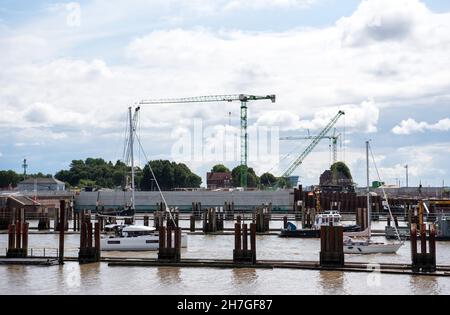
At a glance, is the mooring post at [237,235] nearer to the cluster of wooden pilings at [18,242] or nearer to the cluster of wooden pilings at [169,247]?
the cluster of wooden pilings at [169,247]

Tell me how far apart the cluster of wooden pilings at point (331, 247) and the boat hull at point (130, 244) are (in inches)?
814

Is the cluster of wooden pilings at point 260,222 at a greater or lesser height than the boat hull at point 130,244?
greater

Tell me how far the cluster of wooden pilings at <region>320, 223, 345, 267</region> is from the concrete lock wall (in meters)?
109

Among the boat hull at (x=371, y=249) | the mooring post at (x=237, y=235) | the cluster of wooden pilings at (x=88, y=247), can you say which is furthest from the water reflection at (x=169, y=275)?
the boat hull at (x=371, y=249)

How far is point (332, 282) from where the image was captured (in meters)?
39.4

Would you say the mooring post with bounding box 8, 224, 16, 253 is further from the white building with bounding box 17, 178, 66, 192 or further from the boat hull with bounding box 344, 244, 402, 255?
the white building with bounding box 17, 178, 66, 192

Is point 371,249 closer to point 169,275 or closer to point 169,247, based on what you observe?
point 169,247

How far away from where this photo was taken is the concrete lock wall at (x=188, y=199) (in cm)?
15400

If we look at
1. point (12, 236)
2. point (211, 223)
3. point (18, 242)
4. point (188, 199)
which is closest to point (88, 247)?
point (18, 242)

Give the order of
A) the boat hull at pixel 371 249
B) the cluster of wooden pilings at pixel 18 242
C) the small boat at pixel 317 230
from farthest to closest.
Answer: the small boat at pixel 317 230
the boat hull at pixel 371 249
the cluster of wooden pilings at pixel 18 242

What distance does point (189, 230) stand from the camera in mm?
85250

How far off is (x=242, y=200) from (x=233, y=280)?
11782cm
